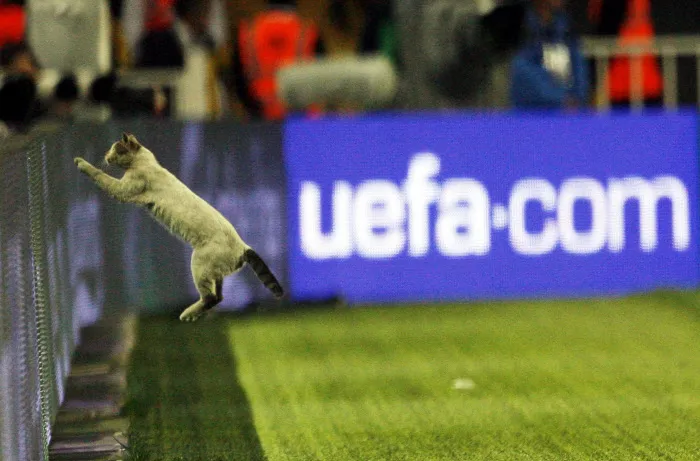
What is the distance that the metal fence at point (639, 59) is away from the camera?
1298 cm

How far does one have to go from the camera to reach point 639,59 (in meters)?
13.0

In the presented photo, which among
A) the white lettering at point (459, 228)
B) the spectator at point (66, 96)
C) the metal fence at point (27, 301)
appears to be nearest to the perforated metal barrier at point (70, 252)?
the metal fence at point (27, 301)

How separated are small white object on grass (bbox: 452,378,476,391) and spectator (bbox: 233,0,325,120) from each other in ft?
14.5

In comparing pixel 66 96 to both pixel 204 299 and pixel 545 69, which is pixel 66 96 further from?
pixel 545 69

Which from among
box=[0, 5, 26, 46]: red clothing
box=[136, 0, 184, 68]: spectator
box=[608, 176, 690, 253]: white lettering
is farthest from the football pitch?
box=[0, 5, 26, 46]: red clothing

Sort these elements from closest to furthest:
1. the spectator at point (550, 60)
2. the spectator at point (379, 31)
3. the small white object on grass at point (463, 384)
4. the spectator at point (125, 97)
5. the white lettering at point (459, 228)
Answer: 1. the spectator at point (125, 97)
2. the small white object on grass at point (463, 384)
3. the white lettering at point (459, 228)
4. the spectator at point (550, 60)
5. the spectator at point (379, 31)

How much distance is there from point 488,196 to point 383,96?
4.13ft

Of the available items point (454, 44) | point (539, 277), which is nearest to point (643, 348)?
point (539, 277)

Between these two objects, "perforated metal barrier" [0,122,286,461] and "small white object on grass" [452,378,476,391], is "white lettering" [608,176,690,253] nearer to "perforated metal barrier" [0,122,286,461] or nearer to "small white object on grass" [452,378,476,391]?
"perforated metal barrier" [0,122,286,461]

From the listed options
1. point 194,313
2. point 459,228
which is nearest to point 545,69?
point 459,228

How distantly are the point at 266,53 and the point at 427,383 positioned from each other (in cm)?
487

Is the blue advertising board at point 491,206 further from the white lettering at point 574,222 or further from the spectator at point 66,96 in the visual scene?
the spectator at point 66,96

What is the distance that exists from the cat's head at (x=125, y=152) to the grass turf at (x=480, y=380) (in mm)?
3712

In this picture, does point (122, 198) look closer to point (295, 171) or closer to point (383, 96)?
point (295, 171)
